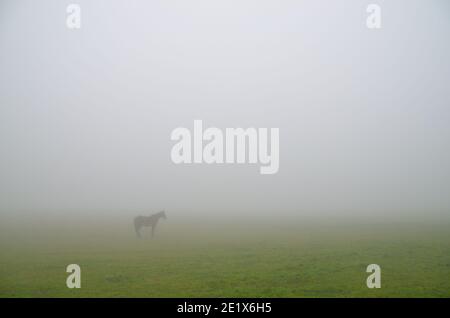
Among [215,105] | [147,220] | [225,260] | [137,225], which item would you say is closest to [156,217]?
[147,220]

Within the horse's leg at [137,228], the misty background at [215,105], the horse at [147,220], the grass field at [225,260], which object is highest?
the misty background at [215,105]

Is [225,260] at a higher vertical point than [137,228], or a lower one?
lower

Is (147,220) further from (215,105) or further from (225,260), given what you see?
(215,105)

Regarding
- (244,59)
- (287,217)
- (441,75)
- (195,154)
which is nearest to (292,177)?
(287,217)

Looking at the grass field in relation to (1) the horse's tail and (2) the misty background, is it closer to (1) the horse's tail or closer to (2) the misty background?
(1) the horse's tail

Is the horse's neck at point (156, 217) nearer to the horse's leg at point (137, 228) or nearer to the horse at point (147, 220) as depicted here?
the horse at point (147, 220)

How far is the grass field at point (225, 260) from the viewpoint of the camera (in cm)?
385

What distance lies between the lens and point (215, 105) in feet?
12.8

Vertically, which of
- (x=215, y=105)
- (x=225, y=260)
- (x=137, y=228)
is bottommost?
(x=225, y=260)

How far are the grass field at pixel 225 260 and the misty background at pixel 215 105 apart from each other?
0.55 feet

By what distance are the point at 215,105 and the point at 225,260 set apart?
1.36 metres

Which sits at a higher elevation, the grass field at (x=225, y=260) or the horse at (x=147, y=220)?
the horse at (x=147, y=220)

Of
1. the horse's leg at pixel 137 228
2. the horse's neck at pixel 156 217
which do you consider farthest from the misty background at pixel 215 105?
the horse's leg at pixel 137 228

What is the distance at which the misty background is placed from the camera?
389 centimetres
